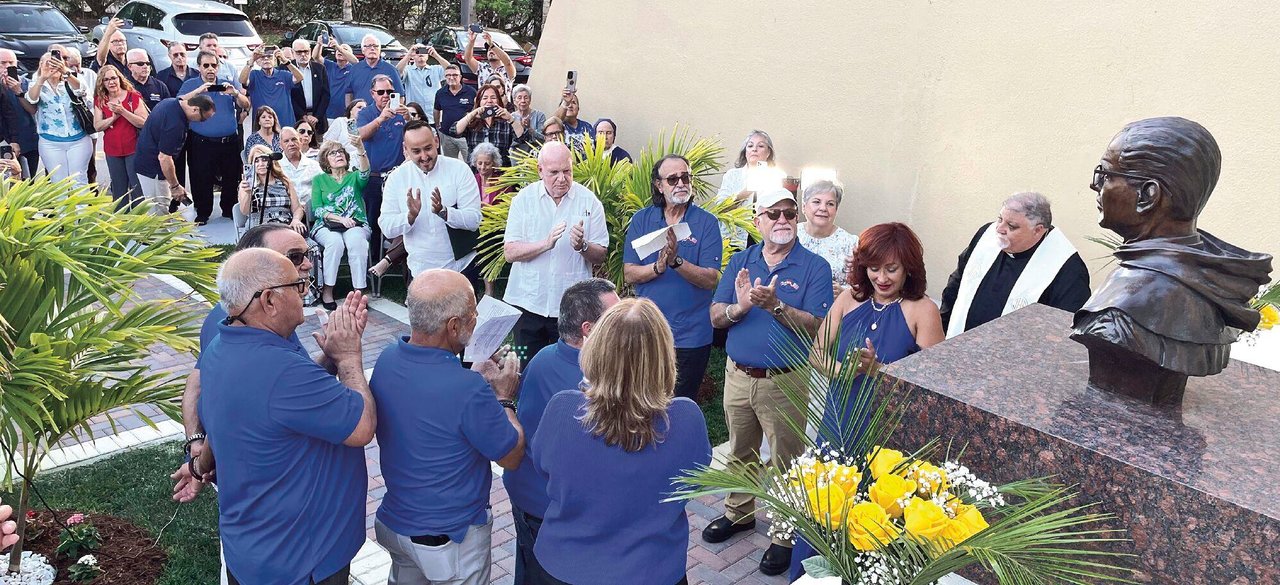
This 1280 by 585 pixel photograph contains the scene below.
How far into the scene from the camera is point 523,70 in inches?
776

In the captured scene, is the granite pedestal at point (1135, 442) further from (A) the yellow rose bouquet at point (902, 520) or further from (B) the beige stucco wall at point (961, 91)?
(B) the beige stucco wall at point (961, 91)

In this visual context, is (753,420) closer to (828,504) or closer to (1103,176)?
(1103,176)

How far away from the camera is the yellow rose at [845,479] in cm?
229

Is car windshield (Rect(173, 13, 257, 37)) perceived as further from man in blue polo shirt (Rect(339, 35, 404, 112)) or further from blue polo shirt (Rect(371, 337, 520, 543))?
blue polo shirt (Rect(371, 337, 520, 543))

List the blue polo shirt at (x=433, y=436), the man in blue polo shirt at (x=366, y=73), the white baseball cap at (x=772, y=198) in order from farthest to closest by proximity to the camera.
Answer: the man in blue polo shirt at (x=366, y=73), the white baseball cap at (x=772, y=198), the blue polo shirt at (x=433, y=436)

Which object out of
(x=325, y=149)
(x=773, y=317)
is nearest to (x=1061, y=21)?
(x=773, y=317)

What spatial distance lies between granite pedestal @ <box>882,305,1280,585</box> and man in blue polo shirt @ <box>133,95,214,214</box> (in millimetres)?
8886

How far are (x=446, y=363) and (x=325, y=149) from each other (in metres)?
5.94

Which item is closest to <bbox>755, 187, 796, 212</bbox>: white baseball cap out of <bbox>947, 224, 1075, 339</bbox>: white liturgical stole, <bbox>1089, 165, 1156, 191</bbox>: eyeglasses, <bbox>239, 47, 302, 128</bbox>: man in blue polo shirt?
<bbox>947, 224, 1075, 339</bbox>: white liturgical stole

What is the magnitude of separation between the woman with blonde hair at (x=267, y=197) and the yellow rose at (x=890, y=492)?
7062 millimetres

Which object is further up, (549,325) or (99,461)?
(549,325)

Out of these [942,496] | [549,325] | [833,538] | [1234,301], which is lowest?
[549,325]

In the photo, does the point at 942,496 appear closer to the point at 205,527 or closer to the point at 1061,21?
the point at 205,527

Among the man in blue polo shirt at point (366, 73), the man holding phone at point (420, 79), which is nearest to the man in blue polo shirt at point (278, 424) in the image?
the man in blue polo shirt at point (366, 73)
